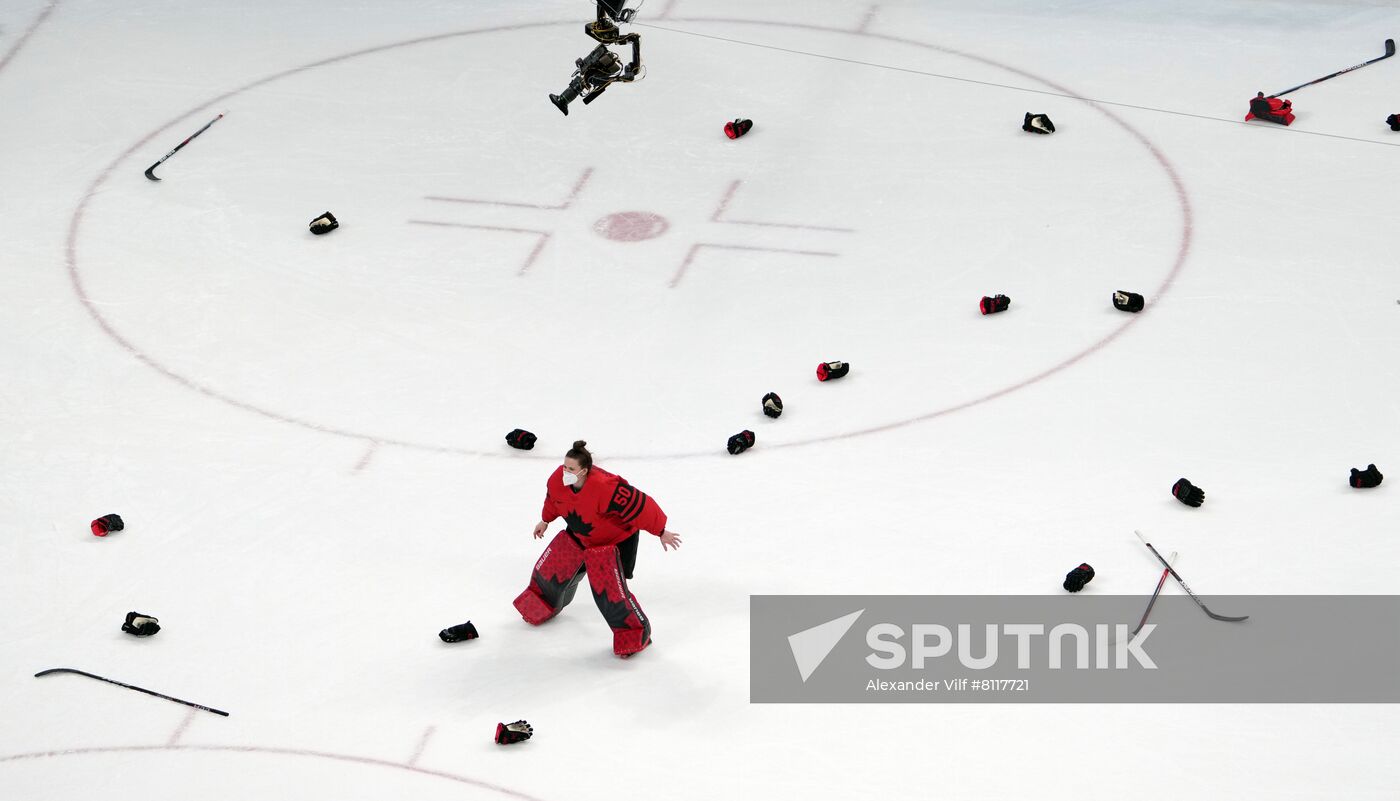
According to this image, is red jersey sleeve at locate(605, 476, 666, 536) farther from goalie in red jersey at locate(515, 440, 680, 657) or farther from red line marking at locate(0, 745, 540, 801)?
red line marking at locate(0, 745, 540, 801)

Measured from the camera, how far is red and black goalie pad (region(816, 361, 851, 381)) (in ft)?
27.3

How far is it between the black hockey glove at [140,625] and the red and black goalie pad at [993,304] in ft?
13.0

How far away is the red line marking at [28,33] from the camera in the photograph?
39.7ft

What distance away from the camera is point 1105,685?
21.3ft

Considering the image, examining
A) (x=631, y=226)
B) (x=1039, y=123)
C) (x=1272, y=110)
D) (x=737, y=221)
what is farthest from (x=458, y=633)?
(x=1272, y=110)

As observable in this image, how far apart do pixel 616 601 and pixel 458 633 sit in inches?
24.7

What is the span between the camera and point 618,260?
9477 millimetres

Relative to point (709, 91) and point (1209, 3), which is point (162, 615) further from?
point (1209, 3)

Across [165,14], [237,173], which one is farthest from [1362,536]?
[165,14]

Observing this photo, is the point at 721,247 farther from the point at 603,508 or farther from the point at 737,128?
the point at 603,508

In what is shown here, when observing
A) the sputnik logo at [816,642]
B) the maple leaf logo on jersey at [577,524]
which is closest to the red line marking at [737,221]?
the sputnik logo at [816,642]

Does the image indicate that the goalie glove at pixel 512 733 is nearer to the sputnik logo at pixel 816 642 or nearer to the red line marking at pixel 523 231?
the sputnik logo at pixel 816 642

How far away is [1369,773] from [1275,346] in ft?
9.34

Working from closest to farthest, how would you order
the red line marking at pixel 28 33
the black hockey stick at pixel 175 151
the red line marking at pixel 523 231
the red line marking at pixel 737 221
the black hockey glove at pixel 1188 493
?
the black hockey glove at pixel 1188 493
the red line marking at pixel 523 231
the red line marking at pixel 737 221
the black hockey stick at pixel 175 151
the red line marking at pixel 28 33
